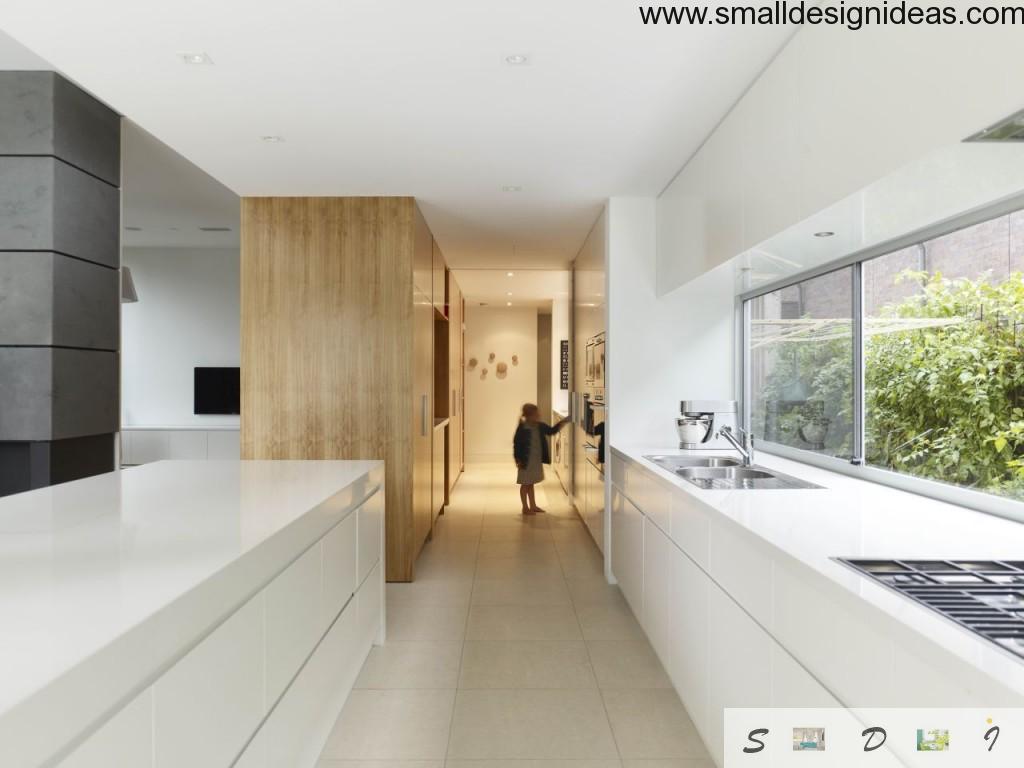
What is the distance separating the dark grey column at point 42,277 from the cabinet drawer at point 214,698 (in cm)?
262

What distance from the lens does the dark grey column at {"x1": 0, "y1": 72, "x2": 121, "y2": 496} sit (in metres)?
3.52

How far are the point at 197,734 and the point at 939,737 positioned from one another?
1.27m

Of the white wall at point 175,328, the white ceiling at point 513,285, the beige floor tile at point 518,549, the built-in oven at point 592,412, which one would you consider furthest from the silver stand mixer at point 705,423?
the white wall at point 175,328

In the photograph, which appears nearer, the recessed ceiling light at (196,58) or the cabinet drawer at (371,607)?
the recessed ceiling light at (196,58)

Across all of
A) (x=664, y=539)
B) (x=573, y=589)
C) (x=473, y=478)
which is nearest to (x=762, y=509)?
(x=664, y=539)

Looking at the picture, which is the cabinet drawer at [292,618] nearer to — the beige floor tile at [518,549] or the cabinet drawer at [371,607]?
the cabinet drawer at [371,607]

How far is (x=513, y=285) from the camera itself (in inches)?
350

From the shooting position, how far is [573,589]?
4301mm

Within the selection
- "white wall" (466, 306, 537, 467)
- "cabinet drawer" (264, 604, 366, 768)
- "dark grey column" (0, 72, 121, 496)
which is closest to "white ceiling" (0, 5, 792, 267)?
"dark grey column" (0, 72, 121, 496)

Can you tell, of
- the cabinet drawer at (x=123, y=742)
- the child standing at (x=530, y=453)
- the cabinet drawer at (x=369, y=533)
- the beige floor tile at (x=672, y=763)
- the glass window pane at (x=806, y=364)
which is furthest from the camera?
the child standing at (x=530, y=453)

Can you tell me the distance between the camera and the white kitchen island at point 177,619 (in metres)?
0.95

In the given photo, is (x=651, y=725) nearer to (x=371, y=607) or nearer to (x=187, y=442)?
(x=371, y=607)

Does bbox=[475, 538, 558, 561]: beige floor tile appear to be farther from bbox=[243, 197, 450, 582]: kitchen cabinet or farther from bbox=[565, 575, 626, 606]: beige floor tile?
bbox=[243, 197, 450, 582]: kitchen cabinet

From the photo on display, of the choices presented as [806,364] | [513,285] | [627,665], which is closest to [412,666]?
[627,665]
